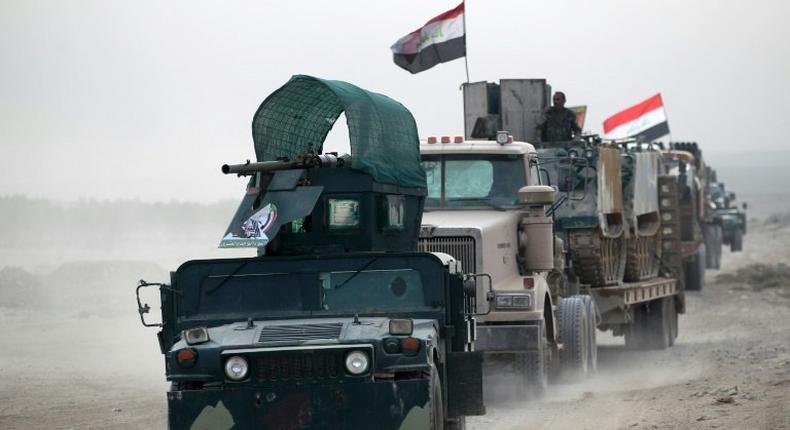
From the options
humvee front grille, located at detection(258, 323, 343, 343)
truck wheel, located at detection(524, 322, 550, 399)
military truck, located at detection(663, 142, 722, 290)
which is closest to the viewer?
humvee front grille, located at detection(258, 323, 343, 343)

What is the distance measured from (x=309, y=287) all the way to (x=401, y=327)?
1.23 meters

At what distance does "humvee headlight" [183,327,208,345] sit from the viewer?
33.4 ft

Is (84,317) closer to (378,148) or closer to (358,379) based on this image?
(378,148)

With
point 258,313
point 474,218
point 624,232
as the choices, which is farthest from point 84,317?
point 258,313

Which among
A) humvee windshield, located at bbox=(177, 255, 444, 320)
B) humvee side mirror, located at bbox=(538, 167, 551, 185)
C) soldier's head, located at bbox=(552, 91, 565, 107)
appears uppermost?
soldier's head, located at bbox=(552, 91, 565, 107)

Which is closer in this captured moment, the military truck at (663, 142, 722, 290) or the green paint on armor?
the green paint on armor

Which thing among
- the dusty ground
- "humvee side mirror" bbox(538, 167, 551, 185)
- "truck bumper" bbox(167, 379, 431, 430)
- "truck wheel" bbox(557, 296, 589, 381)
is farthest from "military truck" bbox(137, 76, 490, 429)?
"truck wheel" bbox(557, 296, 589, 381)

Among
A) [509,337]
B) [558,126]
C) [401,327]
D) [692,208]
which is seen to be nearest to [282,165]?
[401,327]

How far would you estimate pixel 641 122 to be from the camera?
135 ft

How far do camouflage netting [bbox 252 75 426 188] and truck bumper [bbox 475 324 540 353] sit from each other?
2995 mm

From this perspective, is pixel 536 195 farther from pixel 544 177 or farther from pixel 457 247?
pixel 544 177

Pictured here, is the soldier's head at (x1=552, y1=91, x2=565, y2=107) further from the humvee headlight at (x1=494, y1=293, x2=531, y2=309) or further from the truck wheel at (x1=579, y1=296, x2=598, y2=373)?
the humvee headlight at (x1=494, y1=293, x2=531, y2=309)

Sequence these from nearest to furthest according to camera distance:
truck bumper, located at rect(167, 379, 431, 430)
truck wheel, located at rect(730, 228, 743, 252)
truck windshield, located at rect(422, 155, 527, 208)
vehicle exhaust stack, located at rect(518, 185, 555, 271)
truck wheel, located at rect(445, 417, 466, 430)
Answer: truck bumper, located at rect(167, 379, 431, 430) → truck wheel, located at rect(445, 417, 466, 430) → vehicle exhaust stack, located at rect(518, 185, 555, 271) → truck windshield, located at rect(422, 155, 527, 208) → truck wheel, located at rect(730, 228, 743, 252)

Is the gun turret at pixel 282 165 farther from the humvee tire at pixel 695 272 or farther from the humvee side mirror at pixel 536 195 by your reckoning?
the humvee tire at pixel 695 272
